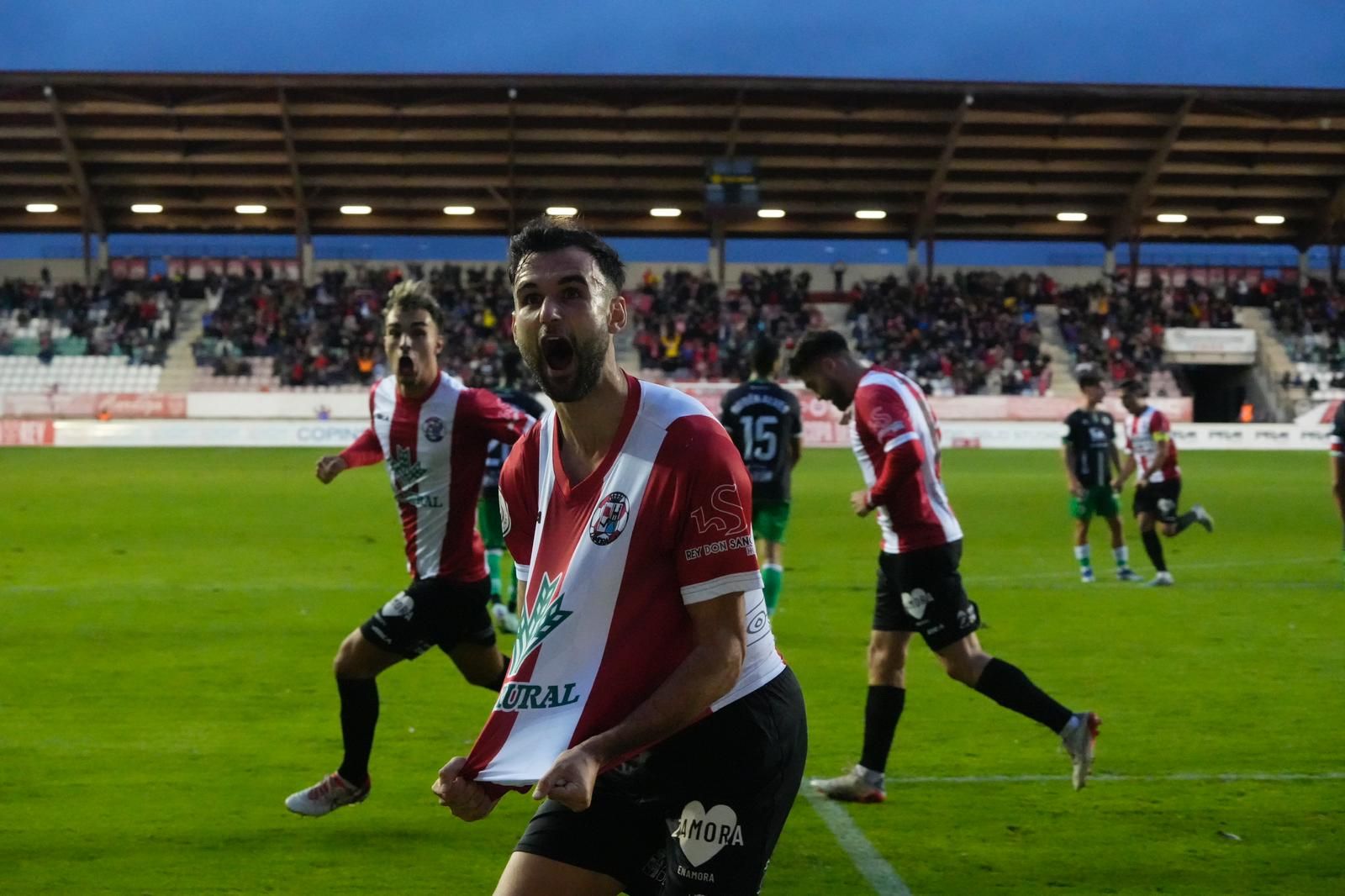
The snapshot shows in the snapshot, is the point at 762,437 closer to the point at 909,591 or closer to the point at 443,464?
the point at 909,591

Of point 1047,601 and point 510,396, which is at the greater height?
point 510,396

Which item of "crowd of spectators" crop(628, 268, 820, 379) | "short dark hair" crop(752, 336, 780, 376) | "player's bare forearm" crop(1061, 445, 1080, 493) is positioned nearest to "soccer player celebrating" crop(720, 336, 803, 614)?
"short dark hair" crop(752, 336, 780, 376)

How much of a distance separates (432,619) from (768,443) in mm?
5456

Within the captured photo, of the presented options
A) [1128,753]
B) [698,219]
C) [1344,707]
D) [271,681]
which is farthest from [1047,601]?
[698,219]

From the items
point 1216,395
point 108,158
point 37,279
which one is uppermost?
point 108,158

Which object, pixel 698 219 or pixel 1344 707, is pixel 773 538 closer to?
pixel 1344 707

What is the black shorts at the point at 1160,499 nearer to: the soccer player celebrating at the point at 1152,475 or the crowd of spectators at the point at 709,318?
the soccer player celebrating at the point at 1152,475

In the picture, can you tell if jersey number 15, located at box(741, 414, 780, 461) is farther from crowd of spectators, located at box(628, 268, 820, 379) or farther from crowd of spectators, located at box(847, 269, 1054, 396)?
crowd of spectators, located at box(628, 268, 820, 379)

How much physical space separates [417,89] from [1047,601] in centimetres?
3493

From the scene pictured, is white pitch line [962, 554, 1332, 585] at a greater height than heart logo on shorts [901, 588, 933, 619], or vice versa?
heart logo on shorts [901, 588, 933, 619]

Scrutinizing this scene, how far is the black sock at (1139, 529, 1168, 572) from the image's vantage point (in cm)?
1413

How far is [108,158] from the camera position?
46.5m

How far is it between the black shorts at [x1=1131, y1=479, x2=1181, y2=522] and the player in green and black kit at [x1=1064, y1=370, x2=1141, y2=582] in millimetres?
257

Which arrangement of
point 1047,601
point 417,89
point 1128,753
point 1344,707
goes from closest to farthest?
point 1128,753 → point 1344,707 → point 1047,601 → point 417,89
